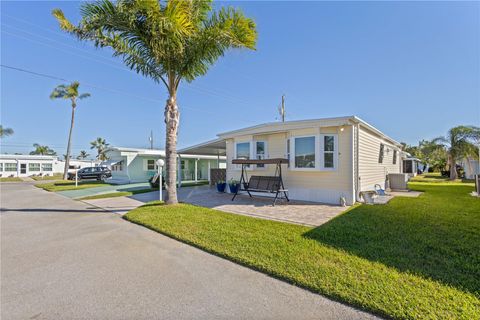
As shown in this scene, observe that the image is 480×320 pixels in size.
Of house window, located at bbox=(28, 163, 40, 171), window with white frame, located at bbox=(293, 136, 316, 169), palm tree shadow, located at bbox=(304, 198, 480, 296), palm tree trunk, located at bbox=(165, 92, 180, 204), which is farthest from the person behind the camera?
house window, located at bbox=(28, 163, 40, 171)

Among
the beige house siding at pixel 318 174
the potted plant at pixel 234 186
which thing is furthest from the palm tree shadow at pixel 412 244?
the potted plant at pixel 234 186

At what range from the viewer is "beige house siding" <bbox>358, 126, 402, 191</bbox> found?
8.66 metres

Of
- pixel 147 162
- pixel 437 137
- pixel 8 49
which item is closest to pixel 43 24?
pixel 8 49

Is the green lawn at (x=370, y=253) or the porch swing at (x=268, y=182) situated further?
the porch swing at (x=268, y=182)

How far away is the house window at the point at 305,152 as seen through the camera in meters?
8.09

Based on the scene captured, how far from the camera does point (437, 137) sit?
19047mm

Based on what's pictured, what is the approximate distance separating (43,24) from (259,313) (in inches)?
608

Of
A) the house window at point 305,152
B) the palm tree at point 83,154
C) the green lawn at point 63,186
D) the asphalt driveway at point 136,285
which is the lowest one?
the green lawn at point 63,186

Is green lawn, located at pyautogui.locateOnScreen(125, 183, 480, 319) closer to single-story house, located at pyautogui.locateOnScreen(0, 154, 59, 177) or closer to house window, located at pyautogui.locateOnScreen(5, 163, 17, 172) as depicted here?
single-story house, located at pyautogui.locateOnScreen(0, 154, 59, 177)

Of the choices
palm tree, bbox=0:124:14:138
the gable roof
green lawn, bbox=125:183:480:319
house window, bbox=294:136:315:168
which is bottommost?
green lawn, bbox=125:183:480:319

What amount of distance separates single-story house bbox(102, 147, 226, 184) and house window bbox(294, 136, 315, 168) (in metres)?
9.91

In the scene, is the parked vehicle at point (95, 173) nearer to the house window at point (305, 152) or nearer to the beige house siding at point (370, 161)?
the house window at point (305, 152)

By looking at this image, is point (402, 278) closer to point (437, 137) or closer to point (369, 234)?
point (369, 234)

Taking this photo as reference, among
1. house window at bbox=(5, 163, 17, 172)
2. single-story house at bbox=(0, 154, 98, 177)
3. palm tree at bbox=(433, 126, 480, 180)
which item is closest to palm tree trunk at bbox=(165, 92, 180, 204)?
palm tree at bbox=(433, 126, 480, 180)
